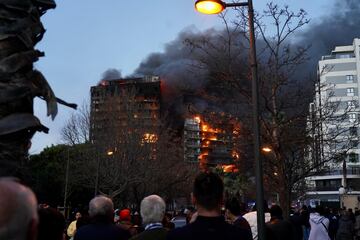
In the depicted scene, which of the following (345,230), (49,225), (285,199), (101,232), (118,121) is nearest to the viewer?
(49,225)

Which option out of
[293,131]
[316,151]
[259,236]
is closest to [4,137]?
[259,236]

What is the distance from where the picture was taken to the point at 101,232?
4.82 m

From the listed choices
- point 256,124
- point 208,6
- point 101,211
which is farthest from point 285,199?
point 101,211

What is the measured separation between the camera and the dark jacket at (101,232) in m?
4.80

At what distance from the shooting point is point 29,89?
12.5ft

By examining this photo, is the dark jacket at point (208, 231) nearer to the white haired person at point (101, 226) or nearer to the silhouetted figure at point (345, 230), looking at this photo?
the white haired person at point (101, 226)

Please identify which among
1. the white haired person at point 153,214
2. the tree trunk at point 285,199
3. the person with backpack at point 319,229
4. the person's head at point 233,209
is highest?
the white haired person at point 153,214

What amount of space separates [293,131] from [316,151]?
209 centimetres

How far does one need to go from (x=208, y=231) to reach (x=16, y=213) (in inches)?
62.2

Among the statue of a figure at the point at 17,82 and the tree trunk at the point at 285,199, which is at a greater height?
the statue of a figure at the point at 17,82

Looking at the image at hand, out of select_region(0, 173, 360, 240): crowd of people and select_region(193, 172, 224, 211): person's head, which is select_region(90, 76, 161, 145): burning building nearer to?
select_region(0, 173, 360, 240): crowd of people

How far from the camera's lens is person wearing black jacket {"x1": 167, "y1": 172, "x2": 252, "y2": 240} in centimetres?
328

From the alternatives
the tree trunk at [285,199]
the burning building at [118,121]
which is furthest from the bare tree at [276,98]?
the burning building at [118,121]

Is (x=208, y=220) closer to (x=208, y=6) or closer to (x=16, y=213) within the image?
(x=16, y=213)
